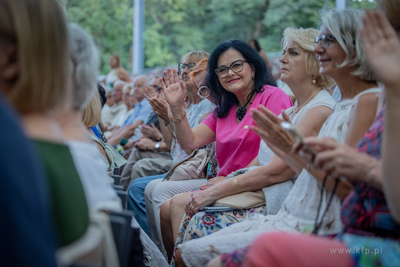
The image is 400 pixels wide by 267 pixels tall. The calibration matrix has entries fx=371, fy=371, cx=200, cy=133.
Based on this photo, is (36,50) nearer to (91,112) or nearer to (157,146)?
(91,112)

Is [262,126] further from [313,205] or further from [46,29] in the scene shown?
[46,29]

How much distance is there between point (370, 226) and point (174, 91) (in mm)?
1911

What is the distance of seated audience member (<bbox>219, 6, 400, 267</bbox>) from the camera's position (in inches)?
43.4

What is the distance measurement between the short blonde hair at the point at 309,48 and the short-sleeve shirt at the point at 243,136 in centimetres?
36

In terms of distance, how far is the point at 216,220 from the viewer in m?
2.20

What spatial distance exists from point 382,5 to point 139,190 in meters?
2.51

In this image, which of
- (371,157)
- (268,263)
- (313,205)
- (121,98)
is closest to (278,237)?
(268,263)

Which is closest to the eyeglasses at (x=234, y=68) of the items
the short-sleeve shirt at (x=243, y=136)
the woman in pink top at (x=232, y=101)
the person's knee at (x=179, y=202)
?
the woman in pink top at (x=232, y=101)

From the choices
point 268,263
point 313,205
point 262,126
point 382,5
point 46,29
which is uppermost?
point 382,5

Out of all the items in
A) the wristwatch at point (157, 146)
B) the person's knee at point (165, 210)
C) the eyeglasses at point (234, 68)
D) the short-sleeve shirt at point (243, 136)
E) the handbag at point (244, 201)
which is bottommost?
the wristwatch at point (157, 146)

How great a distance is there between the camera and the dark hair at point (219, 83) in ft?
9.48

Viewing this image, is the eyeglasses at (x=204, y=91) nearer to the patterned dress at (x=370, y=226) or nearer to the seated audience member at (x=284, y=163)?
the seated audience member at (x=284, y=163)

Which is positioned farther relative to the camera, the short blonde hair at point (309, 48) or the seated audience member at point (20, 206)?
the short blonde hair at point (309, 48)

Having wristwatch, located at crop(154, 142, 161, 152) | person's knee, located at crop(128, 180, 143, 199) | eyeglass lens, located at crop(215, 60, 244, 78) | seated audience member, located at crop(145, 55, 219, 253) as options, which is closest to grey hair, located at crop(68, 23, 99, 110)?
eyeglass lens, located at crop(215, 60, 244, 78)
